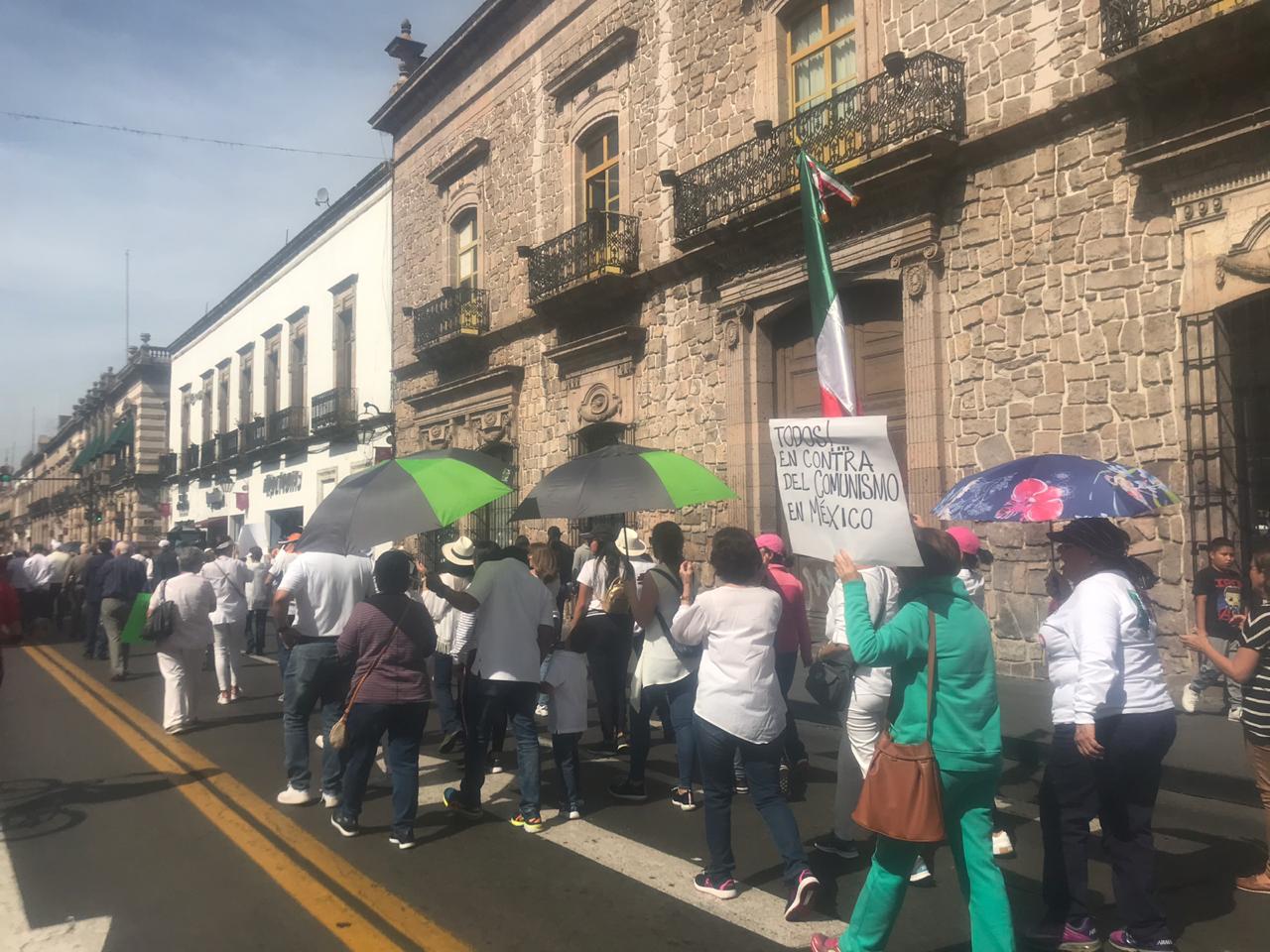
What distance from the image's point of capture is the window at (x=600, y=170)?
665 inches

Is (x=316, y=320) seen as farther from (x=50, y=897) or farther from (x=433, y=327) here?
(x=50, y=897)

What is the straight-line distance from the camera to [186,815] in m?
6.06

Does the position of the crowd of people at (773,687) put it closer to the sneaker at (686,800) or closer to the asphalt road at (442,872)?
the sneaker at (686,800)

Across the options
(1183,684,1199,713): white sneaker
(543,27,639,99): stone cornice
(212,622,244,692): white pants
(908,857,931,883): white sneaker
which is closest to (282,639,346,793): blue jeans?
(908,857,931,883): white sneaker

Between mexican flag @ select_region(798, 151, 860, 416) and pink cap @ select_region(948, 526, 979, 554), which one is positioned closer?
mexican flag @ select_region(798, 151, 860, 416)

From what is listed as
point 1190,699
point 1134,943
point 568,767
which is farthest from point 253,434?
point 1134,943

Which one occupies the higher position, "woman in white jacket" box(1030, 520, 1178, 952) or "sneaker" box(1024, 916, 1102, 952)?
"woman in white jacket" box(1030, 520, 1178, 952)

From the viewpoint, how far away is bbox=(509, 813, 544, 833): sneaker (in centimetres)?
567

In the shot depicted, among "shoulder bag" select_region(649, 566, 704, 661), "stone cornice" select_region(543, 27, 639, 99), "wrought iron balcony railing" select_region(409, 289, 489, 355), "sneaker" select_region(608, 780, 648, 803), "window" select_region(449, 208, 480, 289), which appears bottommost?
"sneaker" select_region(608, 780, 648, 803)

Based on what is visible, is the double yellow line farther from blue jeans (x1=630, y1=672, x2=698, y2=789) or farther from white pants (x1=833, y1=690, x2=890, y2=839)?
white pants (x1=833, y1=690, x2=890, y2=839)

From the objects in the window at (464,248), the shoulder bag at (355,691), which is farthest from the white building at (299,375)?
the shoulder bag at (355,691)

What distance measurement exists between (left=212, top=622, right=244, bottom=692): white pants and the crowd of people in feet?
5.26

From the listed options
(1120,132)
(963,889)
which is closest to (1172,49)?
(1120,132)

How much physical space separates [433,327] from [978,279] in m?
12.9
